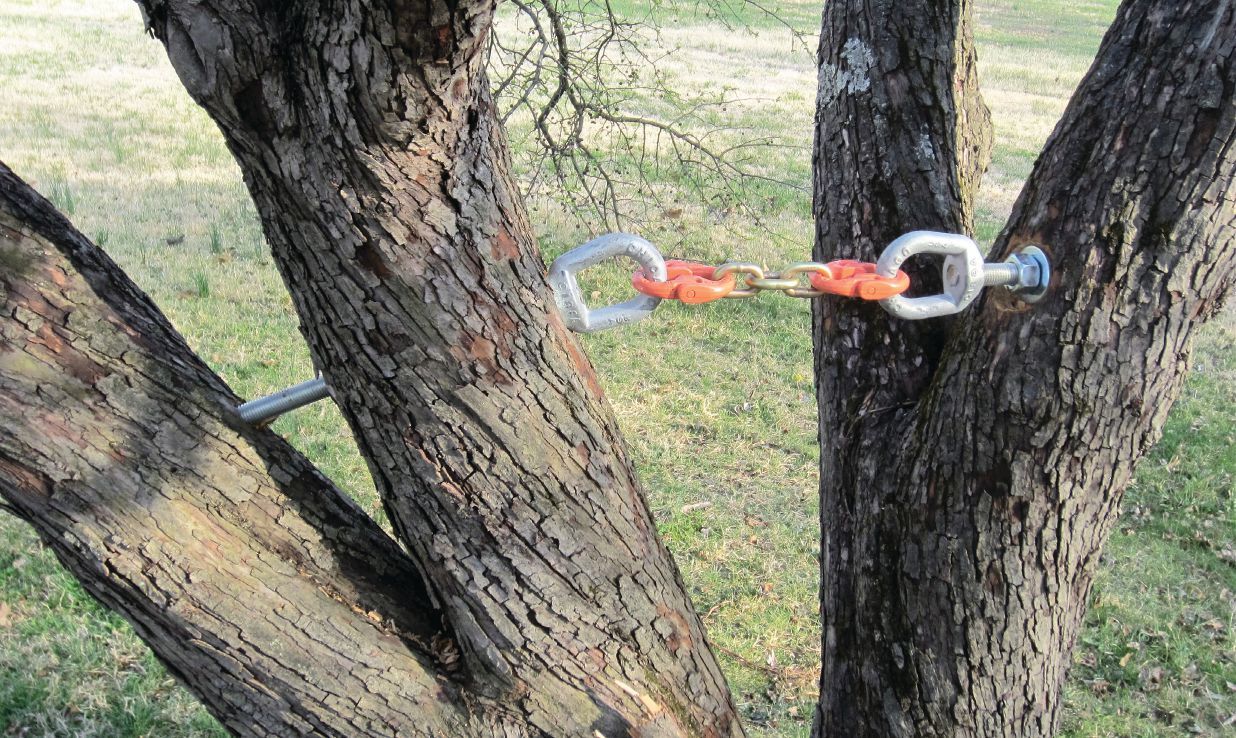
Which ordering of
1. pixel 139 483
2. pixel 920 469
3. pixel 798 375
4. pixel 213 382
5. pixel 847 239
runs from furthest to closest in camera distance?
1. pixel 798 375
2. pixel 847 239
3. pixel 920 469
4. pixel 213 382
5. pixel 139 483

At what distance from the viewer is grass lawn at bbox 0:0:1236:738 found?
11.5 feet

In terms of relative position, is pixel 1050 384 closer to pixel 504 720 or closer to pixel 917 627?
pixel 917 627

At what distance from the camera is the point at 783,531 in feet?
14.8

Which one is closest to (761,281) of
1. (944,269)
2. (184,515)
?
(944,269)

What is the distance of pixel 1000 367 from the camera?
65.8 inches

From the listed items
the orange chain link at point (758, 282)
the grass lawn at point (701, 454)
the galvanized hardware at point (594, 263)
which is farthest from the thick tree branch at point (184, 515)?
the grass lawn at point (701, 454)

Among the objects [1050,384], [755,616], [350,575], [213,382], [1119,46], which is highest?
[1119,46]

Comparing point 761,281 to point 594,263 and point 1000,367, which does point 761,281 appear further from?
point 1000,367

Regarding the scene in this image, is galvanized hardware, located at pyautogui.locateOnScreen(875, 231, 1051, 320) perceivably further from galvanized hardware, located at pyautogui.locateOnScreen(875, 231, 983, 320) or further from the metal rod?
the metal rod

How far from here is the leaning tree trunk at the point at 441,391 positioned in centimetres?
124

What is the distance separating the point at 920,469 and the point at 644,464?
Answer: 127 inches

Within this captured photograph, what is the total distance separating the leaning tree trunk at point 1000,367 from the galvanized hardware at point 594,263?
584mm

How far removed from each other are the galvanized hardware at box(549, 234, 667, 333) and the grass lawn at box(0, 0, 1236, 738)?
2.34 metres

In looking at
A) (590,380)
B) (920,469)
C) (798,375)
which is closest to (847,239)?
(920,469)
